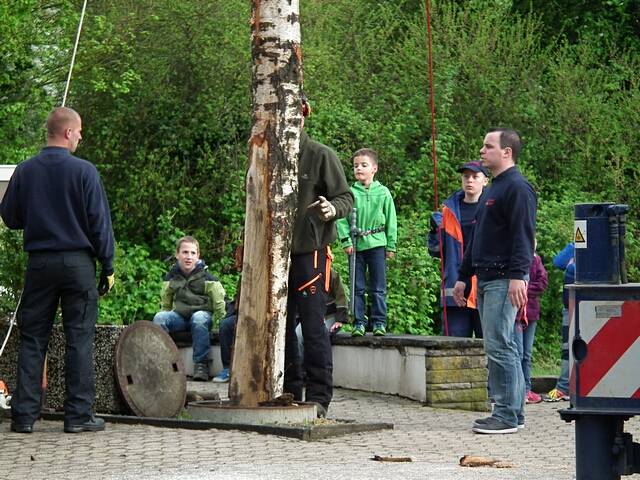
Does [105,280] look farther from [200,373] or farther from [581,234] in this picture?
[200,373]

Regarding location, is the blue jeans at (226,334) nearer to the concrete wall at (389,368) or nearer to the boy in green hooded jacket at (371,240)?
the concrete wall at (389,368)

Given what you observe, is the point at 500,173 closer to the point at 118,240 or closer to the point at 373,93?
the point at 118,240

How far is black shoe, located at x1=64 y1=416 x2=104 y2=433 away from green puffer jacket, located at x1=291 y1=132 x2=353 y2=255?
1670 mm

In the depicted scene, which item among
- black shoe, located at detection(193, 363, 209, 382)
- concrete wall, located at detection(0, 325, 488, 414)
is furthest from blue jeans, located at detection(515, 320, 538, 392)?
black shoe, located at detection(193, 363, 209, 382)

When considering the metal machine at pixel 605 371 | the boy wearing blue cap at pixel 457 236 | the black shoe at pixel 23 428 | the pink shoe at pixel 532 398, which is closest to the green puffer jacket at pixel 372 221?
the boy wearing blue cap at pixel 457 236

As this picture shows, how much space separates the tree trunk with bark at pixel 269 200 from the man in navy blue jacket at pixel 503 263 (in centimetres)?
132

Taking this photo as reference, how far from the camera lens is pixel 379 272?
14.2m

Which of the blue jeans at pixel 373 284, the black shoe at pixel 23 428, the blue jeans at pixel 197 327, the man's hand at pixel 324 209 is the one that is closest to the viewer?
the black shoe at pixel 23 428

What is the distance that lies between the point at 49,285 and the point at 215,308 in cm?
527

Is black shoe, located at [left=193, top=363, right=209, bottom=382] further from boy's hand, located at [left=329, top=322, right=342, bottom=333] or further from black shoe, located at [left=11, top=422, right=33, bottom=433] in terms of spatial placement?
black shoe, located at [left=11, top=422, right=33, bottom=433]

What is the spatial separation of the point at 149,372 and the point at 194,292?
160 inches

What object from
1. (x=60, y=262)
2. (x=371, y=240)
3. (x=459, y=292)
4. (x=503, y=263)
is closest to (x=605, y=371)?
(x=503, y=263)

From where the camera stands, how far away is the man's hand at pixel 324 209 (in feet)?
32.8

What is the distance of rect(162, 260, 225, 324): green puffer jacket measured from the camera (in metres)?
14.8
